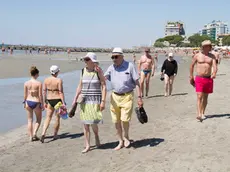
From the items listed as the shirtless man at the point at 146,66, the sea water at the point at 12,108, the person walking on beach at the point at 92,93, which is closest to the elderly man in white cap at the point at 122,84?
the person walking on beach at the point at 92,93

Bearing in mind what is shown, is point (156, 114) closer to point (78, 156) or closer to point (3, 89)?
point (78, 156)

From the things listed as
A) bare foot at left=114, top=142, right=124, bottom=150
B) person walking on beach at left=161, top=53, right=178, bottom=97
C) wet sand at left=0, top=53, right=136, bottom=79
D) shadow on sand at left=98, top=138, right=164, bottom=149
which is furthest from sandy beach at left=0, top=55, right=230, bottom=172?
wet sand at left=0, top=53, right=136, bottom=79

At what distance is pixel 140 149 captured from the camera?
5984 millimetres

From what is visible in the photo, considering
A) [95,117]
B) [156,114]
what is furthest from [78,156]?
[156,114]

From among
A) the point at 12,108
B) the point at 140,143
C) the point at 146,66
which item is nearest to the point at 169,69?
the point at 146,66

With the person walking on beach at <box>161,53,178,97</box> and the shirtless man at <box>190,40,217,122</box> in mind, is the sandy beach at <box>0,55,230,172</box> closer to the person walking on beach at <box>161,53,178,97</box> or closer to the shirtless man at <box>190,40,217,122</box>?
the shirtless man at <box>190,40,217,122</box>

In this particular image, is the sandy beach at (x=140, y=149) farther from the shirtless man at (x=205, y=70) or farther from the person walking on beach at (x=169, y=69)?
the person walking on beach at (x=169, y=69)

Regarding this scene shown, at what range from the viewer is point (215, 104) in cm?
1039

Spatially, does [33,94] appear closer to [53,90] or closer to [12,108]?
[53,90]

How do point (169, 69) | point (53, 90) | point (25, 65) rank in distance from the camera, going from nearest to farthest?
1. point (53, 90)
2. point (169, 69)
3. point (25, 65)

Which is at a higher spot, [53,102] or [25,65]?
[53,102]

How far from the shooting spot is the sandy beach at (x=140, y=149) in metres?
5.16

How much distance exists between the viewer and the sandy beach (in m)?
5.16

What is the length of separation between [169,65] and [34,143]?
6.62 m
